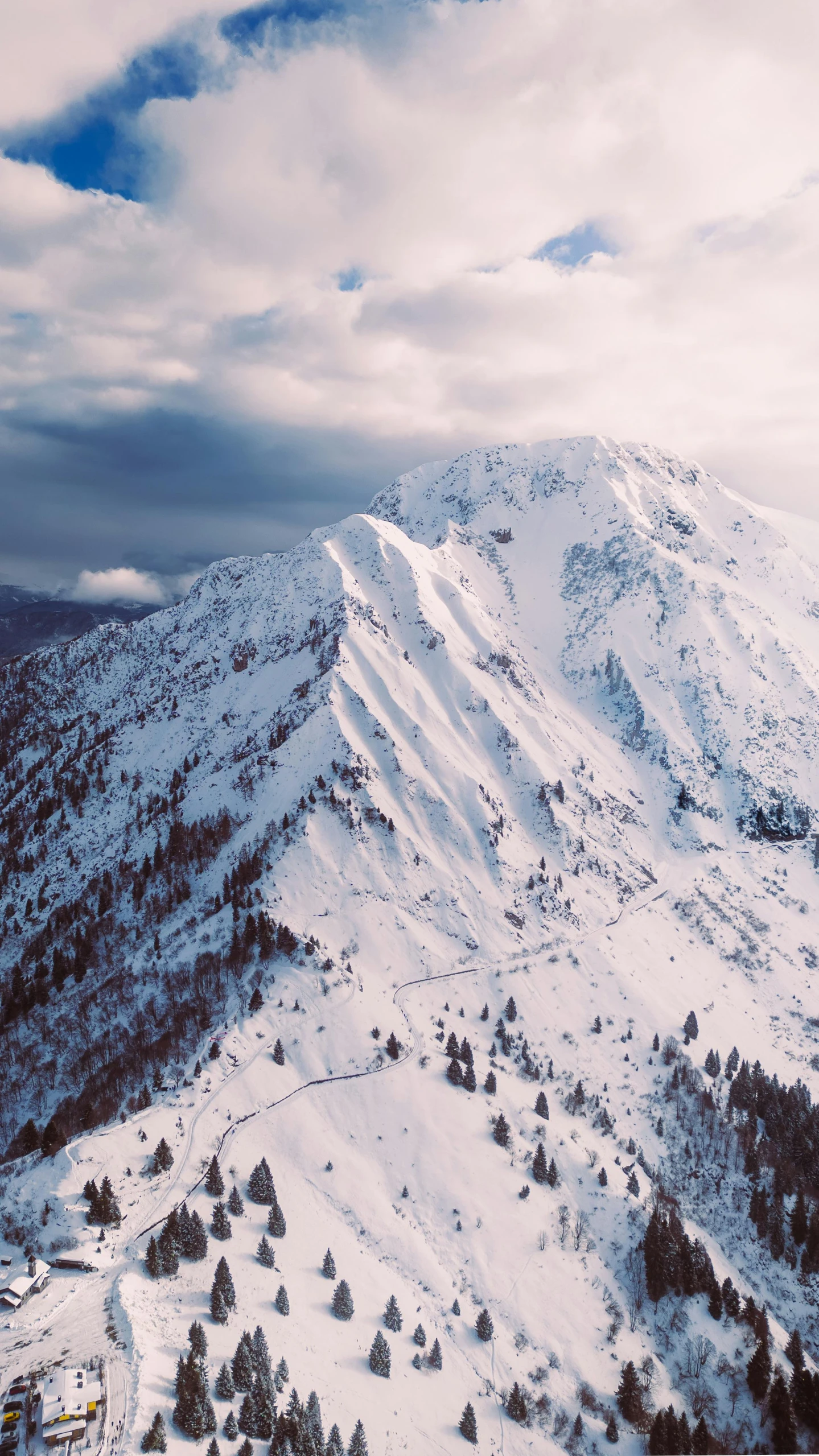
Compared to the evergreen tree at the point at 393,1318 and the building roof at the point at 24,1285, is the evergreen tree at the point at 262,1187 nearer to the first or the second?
the evergreen tree at the point at 393,1318

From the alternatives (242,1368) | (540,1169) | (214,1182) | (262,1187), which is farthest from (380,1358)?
(540,1169)

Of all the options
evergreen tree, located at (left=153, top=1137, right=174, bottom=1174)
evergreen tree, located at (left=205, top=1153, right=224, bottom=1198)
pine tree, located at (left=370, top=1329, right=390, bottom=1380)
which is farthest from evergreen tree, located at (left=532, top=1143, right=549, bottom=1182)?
evergreen tree, located at (left=153, top=1137, right=174, bottom=1174)

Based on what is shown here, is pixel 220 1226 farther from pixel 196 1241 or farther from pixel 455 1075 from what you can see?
pixel 455 1075

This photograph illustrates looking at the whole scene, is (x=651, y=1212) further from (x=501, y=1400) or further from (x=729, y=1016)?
(x=729, y=1016)

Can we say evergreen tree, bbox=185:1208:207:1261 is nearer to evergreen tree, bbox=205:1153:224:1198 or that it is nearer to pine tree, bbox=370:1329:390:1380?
evergreen tree, bbox=205:1153:224:1198

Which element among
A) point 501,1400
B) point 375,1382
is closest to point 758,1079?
point 501,1400

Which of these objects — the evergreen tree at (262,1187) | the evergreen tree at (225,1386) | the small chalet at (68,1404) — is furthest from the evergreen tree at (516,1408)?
the small chalet at (68,1404)
